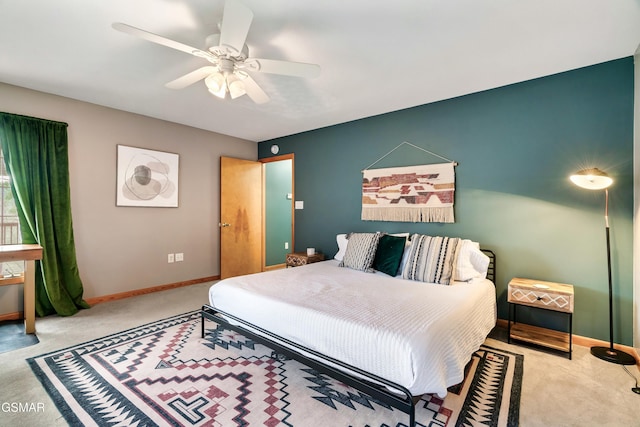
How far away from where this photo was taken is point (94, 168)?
3764 millimetres

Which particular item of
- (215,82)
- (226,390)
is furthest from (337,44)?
(226,390)

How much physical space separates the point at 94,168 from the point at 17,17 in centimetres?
203

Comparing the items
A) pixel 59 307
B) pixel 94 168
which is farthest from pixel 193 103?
pixel 59 307

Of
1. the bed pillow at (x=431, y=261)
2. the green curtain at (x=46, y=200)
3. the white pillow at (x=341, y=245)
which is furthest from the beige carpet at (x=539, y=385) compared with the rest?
the white pillow at (x=341, y=245)

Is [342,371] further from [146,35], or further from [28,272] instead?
[28,272]

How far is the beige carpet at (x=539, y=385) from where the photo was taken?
173 centimetres

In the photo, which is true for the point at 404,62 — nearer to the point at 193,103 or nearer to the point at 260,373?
the point at 193,103

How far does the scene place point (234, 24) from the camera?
174 cm

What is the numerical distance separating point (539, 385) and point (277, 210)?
16.1ft

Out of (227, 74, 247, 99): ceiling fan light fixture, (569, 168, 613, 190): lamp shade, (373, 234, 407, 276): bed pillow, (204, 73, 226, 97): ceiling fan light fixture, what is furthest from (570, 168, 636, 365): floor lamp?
(204, 73, 226, 97): ceiling fan light fixture

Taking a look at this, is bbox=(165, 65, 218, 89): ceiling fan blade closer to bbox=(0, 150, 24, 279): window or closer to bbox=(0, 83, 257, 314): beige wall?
bbox=(0, 83, 257, 314): beige wall

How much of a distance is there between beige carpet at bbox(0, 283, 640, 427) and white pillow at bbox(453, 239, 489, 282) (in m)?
0.61

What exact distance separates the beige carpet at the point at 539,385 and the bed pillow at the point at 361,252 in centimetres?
135

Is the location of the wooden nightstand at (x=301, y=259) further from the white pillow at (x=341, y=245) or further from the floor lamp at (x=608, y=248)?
the floor lamp at (x=608, y=248)
